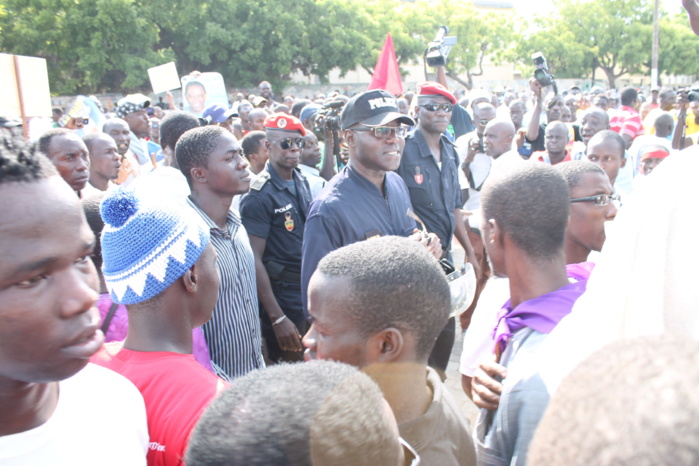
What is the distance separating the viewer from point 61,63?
977 inches

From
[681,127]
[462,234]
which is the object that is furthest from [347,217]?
[681,127]

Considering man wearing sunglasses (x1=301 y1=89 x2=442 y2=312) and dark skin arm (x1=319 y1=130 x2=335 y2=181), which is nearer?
man wearing sunglasses (x1=301 y1=89 x2=442 y2=312)

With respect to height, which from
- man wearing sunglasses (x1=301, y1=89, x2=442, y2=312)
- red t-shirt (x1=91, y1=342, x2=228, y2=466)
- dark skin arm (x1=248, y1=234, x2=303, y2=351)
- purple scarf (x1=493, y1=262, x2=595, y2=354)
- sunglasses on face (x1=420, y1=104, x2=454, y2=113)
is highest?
sunglasses on face (x1=420, y1=104, x2=454, y2=113)

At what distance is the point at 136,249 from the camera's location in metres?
1.64

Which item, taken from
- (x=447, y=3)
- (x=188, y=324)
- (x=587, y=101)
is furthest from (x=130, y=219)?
(x=447, y=3)

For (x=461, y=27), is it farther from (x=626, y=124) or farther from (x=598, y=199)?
(x=598, y=199)

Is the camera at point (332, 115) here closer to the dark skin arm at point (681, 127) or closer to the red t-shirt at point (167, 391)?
the red t-shirt at point (167, 391)

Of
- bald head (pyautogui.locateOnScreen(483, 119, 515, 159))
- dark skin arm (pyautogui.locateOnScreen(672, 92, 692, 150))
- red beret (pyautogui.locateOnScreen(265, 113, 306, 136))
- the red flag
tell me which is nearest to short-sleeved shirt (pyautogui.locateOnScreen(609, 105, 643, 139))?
dark skin arm (pyautogui.locateOnScreen(672, 92, 692, 150))

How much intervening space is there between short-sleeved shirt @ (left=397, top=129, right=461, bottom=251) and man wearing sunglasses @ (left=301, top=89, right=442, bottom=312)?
33.2 inches

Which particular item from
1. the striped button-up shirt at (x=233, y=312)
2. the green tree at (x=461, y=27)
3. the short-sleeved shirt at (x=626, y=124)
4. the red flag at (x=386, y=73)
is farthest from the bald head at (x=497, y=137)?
the green tree at (x=461, y=27)

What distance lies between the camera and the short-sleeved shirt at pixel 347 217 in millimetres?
2707

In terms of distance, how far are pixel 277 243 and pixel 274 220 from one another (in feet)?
0.52

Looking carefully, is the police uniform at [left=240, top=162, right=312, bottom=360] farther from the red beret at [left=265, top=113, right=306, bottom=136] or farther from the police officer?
the red beret at [left=265, top=113, right=306, bottom=136]

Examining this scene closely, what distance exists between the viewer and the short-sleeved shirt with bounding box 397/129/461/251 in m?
4.00
